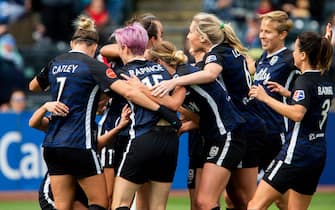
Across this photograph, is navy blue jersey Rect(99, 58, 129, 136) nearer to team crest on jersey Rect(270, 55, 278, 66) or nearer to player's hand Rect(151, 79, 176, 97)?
player's hand Rect(151, 79, 176, 97)

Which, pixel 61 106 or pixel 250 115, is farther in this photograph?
pixel 250 115

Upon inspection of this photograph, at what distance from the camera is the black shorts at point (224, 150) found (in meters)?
10.9

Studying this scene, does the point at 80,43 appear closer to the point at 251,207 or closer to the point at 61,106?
the point at 61,106

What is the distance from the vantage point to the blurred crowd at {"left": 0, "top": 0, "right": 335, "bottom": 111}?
2036 centimetres

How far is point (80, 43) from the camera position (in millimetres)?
10656

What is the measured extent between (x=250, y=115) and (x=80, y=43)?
197 centimetres

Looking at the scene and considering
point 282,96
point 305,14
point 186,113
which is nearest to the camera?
point 186,113

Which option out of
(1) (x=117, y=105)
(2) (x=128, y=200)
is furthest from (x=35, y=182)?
(2) (x=128, y=200)

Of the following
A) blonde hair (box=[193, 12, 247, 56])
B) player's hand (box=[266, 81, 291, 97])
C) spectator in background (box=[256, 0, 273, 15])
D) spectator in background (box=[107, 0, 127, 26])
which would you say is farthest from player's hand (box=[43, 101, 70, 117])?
spectator in background (box=[107, 0, 127, 26])

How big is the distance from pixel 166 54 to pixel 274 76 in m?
1.63

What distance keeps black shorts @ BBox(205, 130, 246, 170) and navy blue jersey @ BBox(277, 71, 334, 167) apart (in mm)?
618

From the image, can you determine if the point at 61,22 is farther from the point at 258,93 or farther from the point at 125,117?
the point at 258,93

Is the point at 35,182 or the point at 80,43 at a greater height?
the point at 80,43

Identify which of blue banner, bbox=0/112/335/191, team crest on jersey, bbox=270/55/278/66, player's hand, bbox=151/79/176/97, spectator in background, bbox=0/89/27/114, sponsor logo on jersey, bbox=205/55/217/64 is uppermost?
sponsor logo on jersey, bbox=205/55/217/64
